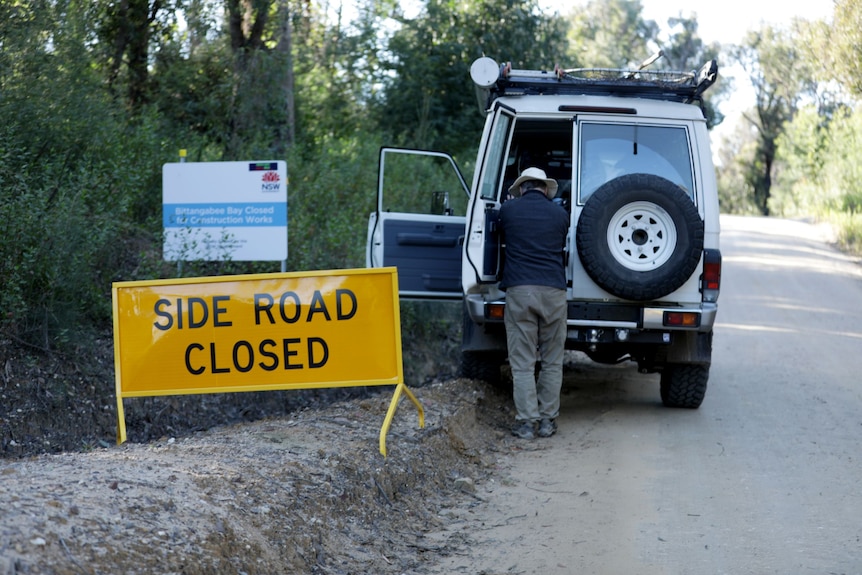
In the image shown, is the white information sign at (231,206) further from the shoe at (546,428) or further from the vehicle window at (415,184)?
the vehicle window at (415,184)

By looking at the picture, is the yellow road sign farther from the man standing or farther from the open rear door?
the open rear door

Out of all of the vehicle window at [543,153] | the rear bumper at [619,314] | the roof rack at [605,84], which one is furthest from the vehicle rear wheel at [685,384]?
the roof rack at [605,84]

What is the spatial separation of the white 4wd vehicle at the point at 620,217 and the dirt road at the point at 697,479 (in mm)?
747

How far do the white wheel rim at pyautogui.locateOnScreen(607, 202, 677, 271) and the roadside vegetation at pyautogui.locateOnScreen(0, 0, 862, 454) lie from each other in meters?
1.89

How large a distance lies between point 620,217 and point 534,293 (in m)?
0.90

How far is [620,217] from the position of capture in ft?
25.7

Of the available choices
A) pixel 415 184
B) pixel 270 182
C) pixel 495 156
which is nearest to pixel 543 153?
pixel 495 156

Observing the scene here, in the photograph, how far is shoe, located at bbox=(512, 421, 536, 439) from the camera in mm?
8039

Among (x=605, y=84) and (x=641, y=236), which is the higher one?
(x=605, y=84)

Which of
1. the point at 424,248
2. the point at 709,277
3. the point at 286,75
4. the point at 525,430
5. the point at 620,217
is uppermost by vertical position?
the point at 286,75

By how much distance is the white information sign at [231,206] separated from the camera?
10039 mm

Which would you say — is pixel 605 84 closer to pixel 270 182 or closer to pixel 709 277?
pixel 709 277

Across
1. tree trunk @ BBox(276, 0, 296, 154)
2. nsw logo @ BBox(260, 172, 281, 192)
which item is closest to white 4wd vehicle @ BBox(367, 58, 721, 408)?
nsw logo @ BBox(260, 172, 281, 192)

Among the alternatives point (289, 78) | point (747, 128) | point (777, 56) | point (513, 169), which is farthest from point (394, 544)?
point (747, 128)
